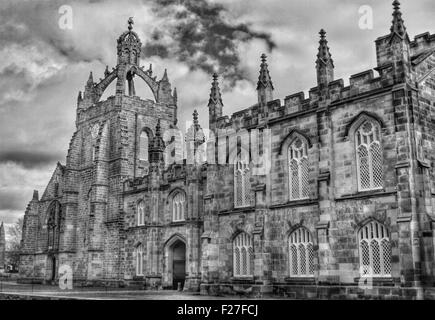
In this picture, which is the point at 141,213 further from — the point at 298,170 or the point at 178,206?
the point at 298,170

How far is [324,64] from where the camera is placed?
89.5ft

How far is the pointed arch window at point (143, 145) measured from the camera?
4970 centimetres

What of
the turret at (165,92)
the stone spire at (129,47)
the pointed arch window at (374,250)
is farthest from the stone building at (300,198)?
the stone spire at (129,47)

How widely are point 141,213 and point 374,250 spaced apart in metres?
22.4

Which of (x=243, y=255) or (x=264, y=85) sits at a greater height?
(x=264, y=85)

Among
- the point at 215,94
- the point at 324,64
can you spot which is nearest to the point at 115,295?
the point at 215,94

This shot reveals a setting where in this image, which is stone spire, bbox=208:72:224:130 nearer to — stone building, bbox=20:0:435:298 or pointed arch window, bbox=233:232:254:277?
stone building, bbox=20:0:435:298

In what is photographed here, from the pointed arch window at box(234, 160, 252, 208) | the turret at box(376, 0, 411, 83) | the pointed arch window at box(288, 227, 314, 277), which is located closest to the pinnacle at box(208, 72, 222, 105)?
the pointed arch window at box(234, 160, 252, 208)

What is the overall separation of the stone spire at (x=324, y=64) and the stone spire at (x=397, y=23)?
3.89m

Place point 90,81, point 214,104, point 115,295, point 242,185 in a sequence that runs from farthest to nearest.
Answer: point 90,81
point 214,104
point 242,185
point 115,295

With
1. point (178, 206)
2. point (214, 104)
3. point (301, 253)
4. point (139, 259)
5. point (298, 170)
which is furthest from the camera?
point (139, 259)

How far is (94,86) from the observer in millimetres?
54969

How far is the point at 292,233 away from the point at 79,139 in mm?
30711

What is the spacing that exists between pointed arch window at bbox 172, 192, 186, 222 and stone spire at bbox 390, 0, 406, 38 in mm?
19353
